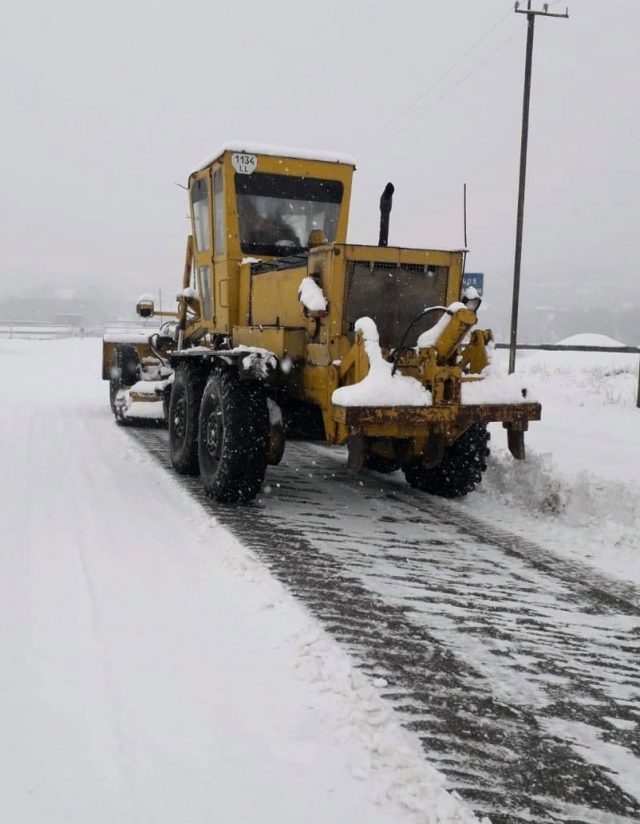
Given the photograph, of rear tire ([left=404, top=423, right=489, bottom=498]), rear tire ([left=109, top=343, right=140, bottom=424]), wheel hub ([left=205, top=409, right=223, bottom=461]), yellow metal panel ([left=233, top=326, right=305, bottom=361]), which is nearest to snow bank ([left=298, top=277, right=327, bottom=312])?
yellow metal panel ([left=233, top=326, right=305, bottom=361])

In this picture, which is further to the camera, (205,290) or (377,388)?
(205,290)

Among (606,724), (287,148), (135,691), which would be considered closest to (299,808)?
(135,691)

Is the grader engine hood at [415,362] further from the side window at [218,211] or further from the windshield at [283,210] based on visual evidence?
the side window at [218,211]

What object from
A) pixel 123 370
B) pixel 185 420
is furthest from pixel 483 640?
pixel 123 370

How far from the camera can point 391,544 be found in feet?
17.1

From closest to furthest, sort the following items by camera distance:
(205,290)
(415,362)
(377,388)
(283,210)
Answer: (377,388) < (415,362) < (283,210) < (205,290)

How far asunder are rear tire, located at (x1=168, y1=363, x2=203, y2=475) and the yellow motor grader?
14 millimetres

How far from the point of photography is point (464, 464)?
257 inches

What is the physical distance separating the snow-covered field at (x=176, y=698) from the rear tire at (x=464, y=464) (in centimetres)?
224

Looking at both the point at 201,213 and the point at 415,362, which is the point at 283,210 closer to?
the point at 201,213

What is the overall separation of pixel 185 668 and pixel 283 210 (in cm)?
537

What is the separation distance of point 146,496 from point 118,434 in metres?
3.74

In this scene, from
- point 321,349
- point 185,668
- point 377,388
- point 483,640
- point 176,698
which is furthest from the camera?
point 321,349

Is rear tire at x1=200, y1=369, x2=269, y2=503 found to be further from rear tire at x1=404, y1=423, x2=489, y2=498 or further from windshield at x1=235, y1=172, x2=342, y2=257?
windshield at x1=235, y1=172, x2=342, y2=257
